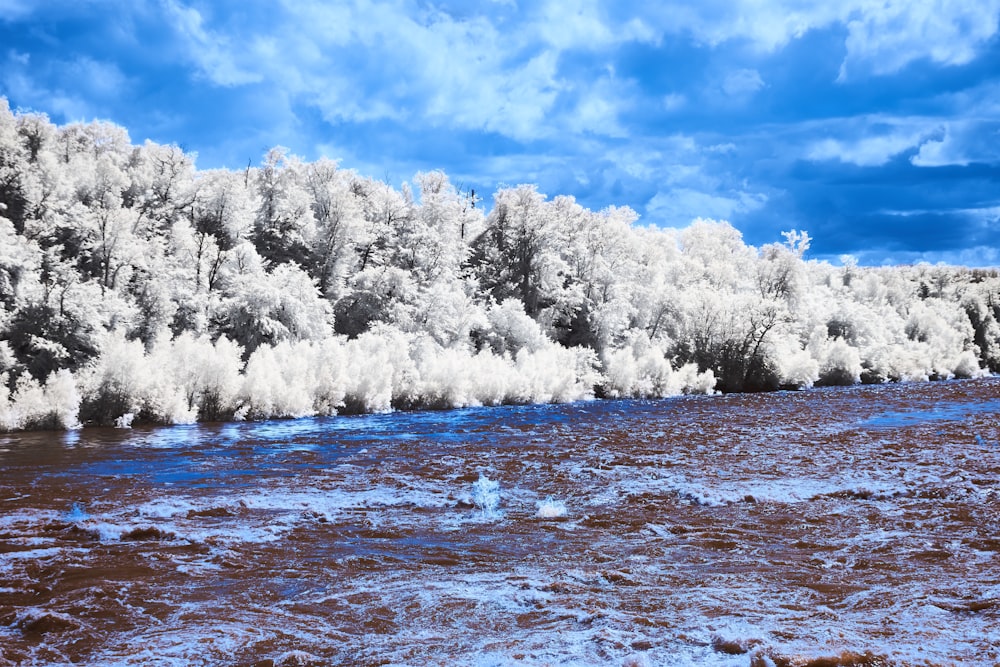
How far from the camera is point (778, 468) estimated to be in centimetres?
1253

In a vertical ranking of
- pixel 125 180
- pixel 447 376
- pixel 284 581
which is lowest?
pixel 284 581

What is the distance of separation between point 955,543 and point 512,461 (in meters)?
8.22

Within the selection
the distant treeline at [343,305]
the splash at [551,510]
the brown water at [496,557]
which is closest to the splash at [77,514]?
the brown water at [496,557]

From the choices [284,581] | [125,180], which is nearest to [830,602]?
[284,581]

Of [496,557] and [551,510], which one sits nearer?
[496,557]

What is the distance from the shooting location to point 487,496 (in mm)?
9898

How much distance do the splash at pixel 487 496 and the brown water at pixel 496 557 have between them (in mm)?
82

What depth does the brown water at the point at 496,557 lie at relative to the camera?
180 inches

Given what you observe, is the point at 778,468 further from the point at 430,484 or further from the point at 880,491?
the point at 430,484

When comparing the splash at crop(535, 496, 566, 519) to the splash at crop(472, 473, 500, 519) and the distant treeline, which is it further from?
the distant treeline

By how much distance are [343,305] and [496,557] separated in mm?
36508

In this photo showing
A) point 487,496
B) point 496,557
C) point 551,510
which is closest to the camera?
point 496,557

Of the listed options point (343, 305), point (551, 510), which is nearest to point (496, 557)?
point (551, 510)

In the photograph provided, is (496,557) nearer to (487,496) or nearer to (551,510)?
(551,510)
